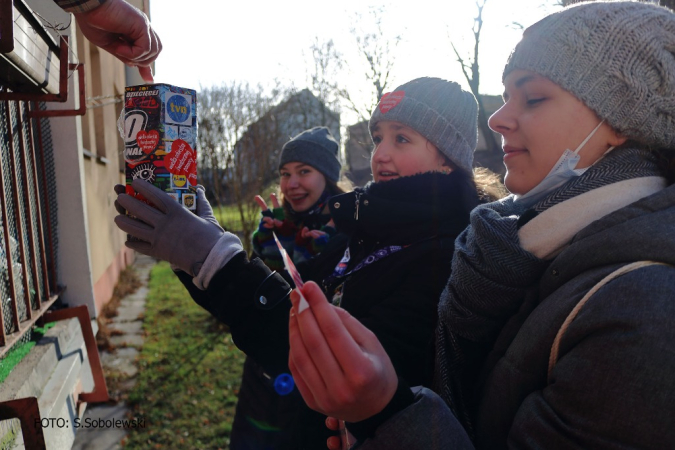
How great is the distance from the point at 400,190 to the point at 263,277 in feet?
2.17

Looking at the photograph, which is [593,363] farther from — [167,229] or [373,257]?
[167,229]

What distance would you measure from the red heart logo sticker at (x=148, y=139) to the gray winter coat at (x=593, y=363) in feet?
3.35

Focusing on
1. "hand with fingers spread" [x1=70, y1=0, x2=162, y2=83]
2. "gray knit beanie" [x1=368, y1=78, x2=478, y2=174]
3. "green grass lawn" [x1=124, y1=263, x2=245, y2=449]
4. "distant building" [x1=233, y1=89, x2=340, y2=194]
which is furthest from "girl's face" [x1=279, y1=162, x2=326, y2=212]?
"distant building" [x1=233, y1=89, x2=340, y2=194]

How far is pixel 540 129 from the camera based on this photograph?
1.34 metres

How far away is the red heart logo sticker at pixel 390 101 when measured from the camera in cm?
221

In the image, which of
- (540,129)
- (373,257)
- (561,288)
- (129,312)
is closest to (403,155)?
(373,257)

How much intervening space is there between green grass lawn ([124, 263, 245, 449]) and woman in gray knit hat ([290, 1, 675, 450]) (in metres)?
3.63

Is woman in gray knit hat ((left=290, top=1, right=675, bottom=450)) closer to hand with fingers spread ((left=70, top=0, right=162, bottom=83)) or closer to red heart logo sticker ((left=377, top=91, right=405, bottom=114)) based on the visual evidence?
red heart logo sticker ((left=377, top=91, right=405, bottom=114))

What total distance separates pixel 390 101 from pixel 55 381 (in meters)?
2.29

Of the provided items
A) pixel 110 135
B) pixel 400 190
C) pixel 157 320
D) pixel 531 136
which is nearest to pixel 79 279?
pixel 400 190

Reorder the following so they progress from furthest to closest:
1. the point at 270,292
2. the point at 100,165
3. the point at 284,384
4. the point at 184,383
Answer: the point at 100,165 → the point at 184,383 → the point at 284,384 → the point at 270,292

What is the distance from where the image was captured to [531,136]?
1361 millimetres

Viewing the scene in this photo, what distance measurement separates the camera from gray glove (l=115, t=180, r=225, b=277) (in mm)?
1525

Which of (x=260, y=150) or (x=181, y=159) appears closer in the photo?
(x=181, y=159)
